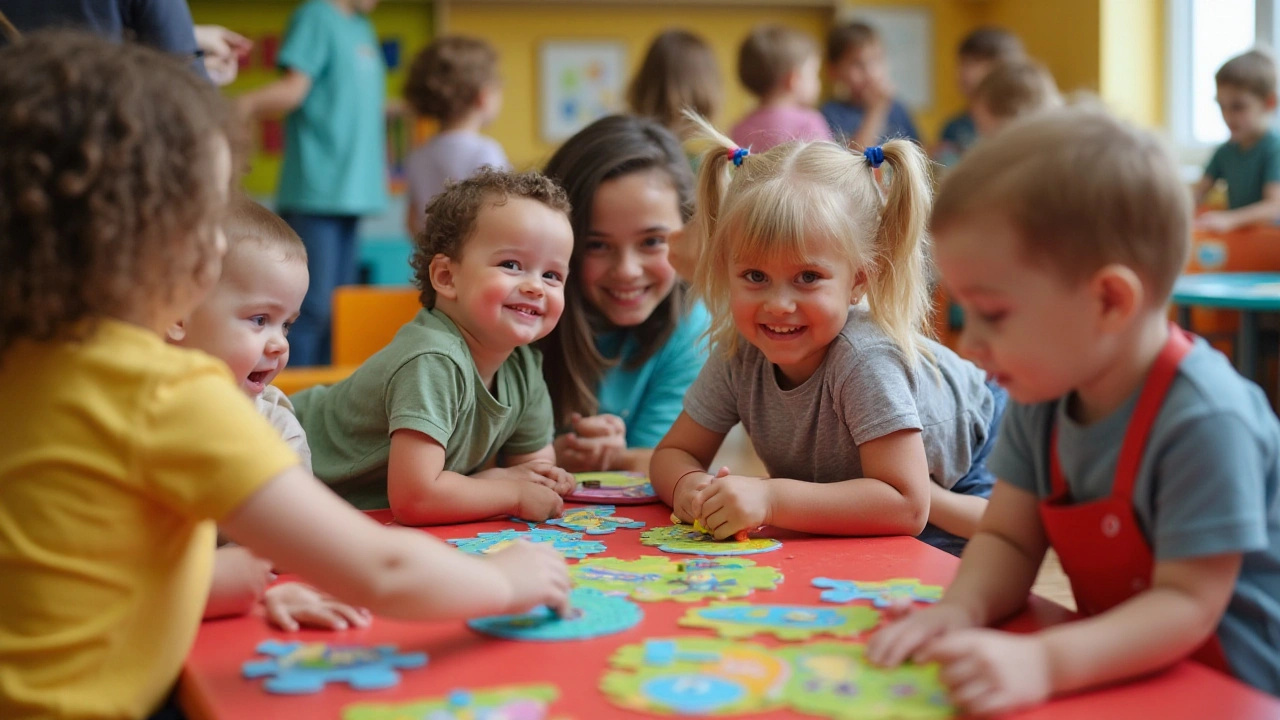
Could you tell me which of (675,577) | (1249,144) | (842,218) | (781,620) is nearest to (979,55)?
(1249,144)

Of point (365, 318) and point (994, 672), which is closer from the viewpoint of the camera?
point (994, 672)

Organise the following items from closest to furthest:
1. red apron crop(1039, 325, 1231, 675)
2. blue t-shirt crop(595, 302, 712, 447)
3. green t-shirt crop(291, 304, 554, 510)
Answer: red apron crop(1039, 325, 1231, 675) → green t-shirt crop(291, 304, 554, 510) → blue t-shirt crop(595, 302, 712, 447)

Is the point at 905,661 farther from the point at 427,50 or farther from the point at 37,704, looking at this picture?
the point at 427,50

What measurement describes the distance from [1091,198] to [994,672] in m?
0.36

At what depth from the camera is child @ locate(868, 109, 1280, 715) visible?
89 centimetres

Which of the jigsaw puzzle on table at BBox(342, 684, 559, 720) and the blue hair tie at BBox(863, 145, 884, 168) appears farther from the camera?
the blue hair tie at BBox(863, 145, 884, 168)

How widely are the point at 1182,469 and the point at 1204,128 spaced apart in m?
5.98

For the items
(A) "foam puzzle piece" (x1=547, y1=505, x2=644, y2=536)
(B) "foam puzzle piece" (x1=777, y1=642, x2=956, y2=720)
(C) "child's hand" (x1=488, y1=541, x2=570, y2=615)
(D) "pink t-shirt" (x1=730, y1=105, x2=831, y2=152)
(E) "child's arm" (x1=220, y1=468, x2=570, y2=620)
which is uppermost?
(D) "pink t-shirt" (x1=730, y1=105, x2=831, y2=152)

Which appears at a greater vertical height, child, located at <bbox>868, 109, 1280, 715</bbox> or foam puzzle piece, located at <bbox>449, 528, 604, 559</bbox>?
child, located at <bbox>868, 109, 1280, 715</bbox>

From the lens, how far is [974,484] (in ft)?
5.97

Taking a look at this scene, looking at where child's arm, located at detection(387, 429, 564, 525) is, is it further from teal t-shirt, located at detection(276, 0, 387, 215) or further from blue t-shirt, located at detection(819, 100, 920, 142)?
blue t-shirt, located at detection(819, 100, 920, 142)

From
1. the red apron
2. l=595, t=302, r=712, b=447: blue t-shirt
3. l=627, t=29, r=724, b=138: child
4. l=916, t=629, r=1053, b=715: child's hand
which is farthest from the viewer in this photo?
l=627, t=29, r=724, b=138: child

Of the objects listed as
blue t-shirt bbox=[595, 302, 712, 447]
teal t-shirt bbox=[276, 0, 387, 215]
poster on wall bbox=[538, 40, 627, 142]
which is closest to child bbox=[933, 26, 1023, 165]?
poster on wall bbox=[538, 40, 627, 142]

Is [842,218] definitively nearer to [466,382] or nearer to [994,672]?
[466,382]
